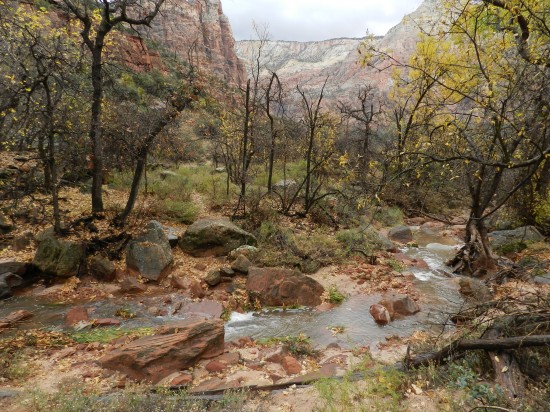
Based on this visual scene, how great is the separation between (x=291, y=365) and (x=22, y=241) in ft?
22.4

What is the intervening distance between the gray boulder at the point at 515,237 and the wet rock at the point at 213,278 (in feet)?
27.2

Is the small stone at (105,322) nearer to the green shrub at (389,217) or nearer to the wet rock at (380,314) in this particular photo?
the wet rock at (380,314)

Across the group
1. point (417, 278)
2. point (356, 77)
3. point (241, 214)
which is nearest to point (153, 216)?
point (241, 214)

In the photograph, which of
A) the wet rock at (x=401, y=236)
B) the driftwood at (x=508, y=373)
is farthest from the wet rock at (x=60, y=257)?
the wet rock at (x=401, y=236)

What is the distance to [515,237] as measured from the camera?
963cm

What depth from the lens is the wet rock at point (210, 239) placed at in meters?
8.55

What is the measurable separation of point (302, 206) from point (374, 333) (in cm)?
789

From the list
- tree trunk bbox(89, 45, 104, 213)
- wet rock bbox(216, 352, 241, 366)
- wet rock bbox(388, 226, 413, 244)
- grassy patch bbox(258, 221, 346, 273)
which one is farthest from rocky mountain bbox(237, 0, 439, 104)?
wet rock bbox(216, 352, 241, 366)

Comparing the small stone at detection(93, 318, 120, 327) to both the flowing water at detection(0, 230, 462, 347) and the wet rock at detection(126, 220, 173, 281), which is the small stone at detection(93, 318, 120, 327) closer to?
the flowing water at detection(0, 230, 462, 347)

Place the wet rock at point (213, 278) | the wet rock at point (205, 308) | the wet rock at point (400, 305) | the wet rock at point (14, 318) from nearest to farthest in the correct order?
the wet rock at point (14, 318) < the wet rock at point (205, 308) < the wet rock at point (400, 305) < the wet rock at point (213, 278)

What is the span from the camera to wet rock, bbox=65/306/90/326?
5500 mm

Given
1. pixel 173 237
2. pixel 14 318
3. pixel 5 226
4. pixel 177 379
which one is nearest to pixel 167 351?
pixel 177 379

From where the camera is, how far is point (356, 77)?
90.7 meters

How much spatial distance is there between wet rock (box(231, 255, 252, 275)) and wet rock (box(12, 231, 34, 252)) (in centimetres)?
472
